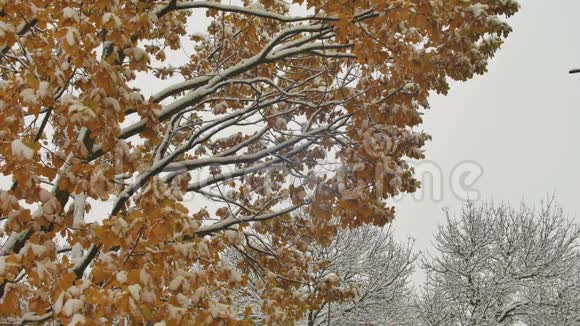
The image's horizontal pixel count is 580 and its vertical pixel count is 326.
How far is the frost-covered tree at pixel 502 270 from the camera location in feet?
58.9

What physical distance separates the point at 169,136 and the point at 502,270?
16.7 m

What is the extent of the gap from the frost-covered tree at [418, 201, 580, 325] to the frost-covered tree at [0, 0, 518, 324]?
13922 millimetres

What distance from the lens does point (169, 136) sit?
607cm

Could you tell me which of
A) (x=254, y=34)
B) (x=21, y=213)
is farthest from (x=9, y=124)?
(x=254, y=34)

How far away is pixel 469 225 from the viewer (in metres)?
20.6

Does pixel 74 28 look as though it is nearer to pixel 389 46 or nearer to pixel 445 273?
pixel 389 46

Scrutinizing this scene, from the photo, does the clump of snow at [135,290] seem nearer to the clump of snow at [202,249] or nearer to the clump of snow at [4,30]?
the clump of snow at [202,249]

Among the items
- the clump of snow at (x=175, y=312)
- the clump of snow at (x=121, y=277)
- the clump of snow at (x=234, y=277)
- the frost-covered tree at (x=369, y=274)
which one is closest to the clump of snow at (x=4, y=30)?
the clump of snow at (x=121, y=277)

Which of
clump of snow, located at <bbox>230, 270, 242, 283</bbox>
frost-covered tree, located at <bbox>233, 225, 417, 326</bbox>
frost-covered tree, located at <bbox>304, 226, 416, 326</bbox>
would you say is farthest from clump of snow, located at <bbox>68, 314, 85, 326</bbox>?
frost-covered tree, located at <bbox>304, 226, 416, 326</bbox>

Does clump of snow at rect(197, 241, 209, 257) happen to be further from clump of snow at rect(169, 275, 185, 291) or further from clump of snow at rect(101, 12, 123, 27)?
clump of snow at rect(101, 12, 123, 27)

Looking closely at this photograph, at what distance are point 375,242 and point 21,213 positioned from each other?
16608 mm

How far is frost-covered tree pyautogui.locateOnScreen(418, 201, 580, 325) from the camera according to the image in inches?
706

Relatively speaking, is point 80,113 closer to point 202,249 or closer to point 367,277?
point 202,249

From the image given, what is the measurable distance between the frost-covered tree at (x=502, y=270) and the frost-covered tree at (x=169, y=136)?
548 inches
